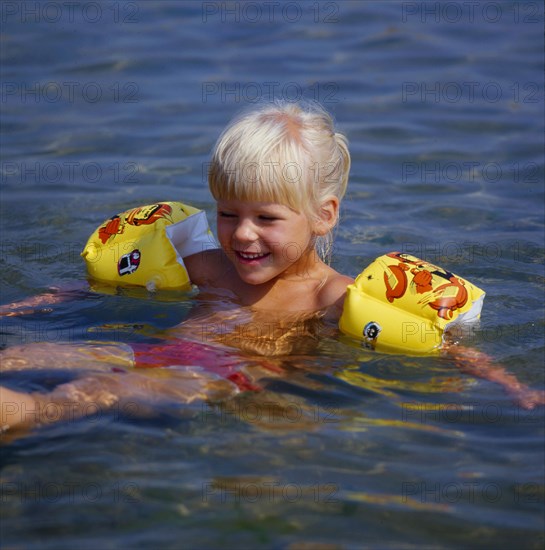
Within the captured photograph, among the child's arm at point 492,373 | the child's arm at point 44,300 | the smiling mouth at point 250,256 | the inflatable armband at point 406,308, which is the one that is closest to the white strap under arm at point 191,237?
the child's arm at point 44,300

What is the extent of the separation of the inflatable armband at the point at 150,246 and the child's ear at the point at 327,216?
78 centimetres

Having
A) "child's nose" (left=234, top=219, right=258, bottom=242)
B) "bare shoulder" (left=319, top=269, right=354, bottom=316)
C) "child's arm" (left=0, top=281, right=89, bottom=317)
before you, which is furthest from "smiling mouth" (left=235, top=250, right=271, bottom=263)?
"child's arm" (left=0, top=281, right=89, bottom=317)

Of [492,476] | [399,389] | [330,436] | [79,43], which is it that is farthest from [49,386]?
[79,43]

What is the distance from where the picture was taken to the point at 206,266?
532 cm

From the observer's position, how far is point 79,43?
34.1ft

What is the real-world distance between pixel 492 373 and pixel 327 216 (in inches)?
41.9

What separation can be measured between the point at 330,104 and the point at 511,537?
238 inches

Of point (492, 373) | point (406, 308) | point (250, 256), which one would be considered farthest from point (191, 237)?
point (492, 373)

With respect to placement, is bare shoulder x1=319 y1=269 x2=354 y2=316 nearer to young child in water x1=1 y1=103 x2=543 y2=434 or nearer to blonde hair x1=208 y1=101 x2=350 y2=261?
young child in water x1=1 y1=103 x2=543 y2=434

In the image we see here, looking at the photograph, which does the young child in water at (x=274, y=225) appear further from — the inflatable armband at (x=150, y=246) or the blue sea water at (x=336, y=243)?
the inflatable armband at (x=150, y=246)

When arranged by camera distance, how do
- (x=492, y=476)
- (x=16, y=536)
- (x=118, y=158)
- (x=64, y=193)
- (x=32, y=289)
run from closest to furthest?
(x=16, y=536) → (x=492, y=476) → (x=32, y=289) → (x=64, y=193) → (x=118, y=158)

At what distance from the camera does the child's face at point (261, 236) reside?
4605mm

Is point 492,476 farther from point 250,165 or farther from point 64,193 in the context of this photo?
point 64,193

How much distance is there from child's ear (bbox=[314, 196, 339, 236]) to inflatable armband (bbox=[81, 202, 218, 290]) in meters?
0.78
